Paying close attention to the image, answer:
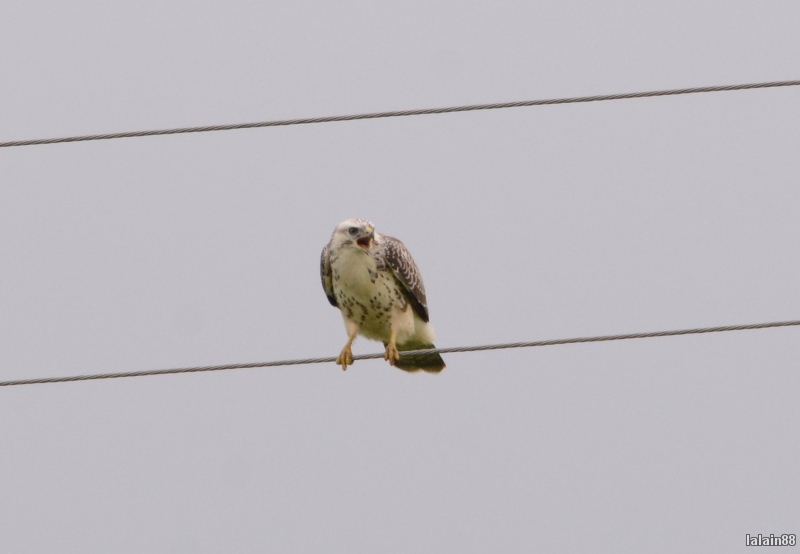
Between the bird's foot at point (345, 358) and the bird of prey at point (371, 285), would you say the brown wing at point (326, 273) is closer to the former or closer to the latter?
the bird of prey at point (371, 285)

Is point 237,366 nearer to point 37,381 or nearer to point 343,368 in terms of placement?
point 37,381

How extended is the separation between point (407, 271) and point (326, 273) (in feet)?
2.04

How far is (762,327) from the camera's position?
7984 mm

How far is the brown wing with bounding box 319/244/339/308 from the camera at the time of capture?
1095cm

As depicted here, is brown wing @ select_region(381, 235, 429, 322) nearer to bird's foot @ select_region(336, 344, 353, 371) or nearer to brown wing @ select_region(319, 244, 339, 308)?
brown wing @ select_region(319, 244, 339, 308)

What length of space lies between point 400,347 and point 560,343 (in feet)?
11.7

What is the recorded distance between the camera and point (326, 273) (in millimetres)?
11039

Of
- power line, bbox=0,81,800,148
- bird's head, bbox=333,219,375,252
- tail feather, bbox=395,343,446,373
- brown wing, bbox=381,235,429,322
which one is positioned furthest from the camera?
tail feather, bbox=395,343,446,373

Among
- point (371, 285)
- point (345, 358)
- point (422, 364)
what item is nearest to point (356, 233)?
point (371, 285)

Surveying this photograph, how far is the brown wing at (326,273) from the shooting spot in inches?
431

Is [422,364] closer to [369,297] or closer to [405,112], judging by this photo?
[369,297]

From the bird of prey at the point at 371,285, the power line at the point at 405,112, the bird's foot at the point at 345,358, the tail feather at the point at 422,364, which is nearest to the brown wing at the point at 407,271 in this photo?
the bird of prey at the point at 371,285

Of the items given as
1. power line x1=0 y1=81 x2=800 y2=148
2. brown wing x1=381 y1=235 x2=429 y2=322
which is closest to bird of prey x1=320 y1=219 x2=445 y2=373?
brown wing x1=381 y1=235 x2=429 y2=322

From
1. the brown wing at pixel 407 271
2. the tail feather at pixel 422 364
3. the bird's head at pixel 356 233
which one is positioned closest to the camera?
the bird's head at pixel 356 233
